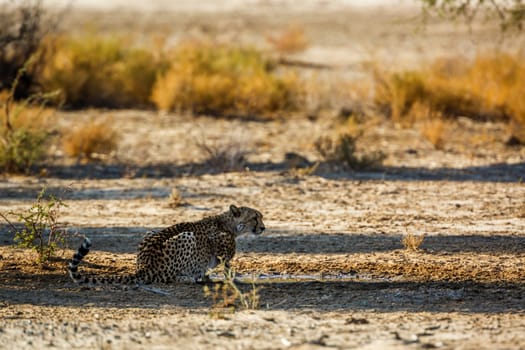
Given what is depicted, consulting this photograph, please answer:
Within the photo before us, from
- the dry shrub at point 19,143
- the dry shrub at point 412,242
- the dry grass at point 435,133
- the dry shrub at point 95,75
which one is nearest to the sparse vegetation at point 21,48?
the dry shrub at point 95,75

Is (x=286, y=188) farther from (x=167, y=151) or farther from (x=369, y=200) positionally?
(x=167, y=151)

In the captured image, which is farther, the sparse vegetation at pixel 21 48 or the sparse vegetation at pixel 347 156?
the sparse vegetation at pixel 21 48

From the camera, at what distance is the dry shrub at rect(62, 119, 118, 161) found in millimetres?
16297

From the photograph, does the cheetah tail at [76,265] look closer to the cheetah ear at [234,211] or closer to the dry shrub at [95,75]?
Answer: the cheetah ear at [234,211]

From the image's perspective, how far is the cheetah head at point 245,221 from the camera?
963cm

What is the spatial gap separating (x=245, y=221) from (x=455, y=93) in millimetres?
11266

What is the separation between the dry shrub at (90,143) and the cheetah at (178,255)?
718 cm

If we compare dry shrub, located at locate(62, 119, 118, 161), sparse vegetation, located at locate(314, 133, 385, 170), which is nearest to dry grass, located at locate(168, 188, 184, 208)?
sparse vegetation, located at locate(314, 133, 385, 170)

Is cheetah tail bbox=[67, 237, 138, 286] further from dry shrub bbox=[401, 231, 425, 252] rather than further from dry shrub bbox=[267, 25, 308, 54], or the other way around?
dry shrub bbox=[267, 25, 308, 54]

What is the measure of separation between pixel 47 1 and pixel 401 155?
4331 cm

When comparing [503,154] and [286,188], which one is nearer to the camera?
[286,188]

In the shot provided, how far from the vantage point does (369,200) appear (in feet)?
42.8

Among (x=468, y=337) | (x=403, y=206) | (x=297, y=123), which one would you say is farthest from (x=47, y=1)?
(x=468, y=337)

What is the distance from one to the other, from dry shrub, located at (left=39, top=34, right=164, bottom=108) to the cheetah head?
11704 millimetres
